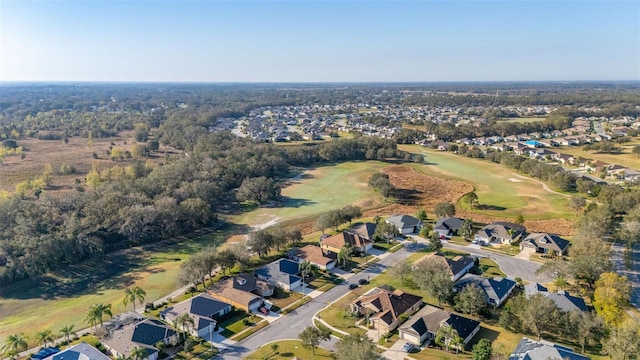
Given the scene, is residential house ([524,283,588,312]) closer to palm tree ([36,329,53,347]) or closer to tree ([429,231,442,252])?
tree ([429,231,442,252])

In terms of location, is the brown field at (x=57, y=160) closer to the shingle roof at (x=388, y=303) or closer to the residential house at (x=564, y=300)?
the shingle roof at (x=388, y=303)

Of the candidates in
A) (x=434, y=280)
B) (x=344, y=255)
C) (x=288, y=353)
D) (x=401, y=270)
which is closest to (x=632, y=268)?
(x=434, y=280)

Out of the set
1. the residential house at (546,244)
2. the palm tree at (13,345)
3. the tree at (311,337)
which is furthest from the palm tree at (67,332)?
the residential house at (546,244)

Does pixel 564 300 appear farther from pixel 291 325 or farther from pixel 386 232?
pixel 291 325

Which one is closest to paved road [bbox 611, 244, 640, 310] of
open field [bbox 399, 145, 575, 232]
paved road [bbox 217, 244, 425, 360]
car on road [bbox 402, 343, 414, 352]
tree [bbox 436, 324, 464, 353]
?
open field [bbox 399, 145, 575, 232]

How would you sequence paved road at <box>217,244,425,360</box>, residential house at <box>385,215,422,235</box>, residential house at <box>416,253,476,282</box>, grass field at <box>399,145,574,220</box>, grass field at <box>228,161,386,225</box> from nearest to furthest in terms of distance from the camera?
paved road at <box>217,244,425,360</box>, residential house at <box>416,253,476,282</box>, residential house at <box>385,215,422,235</box>, grass field at <box>399,145,574,220</box>, grass field at <box>228,161,386,225</box>

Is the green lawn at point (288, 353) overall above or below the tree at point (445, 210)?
below
